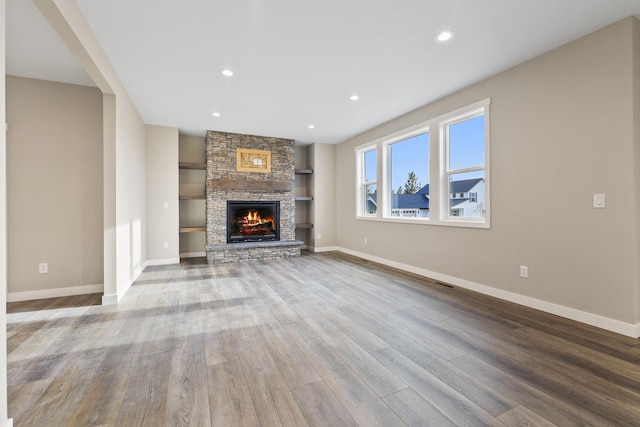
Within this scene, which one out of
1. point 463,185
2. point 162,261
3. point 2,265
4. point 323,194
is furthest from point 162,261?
point 463,185

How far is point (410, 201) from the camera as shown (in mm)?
4953

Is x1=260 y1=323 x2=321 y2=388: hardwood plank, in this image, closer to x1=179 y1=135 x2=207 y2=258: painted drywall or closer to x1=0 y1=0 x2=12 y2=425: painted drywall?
x1=0 y1=0 x2=12 y2=425: painted drywall

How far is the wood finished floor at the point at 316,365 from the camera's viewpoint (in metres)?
1.50

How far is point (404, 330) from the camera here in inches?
98.6

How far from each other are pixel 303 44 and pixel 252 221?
4.37m

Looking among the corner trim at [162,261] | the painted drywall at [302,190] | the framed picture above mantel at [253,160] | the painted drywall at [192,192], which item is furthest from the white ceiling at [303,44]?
the painted drywall at [302,190]

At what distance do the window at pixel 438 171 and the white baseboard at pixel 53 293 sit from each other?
4.53 meters

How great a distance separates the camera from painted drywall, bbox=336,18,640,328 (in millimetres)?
2418

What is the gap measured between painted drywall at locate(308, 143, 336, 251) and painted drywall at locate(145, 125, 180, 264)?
3.00 m

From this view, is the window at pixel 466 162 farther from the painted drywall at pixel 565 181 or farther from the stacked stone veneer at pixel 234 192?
the stacked stone veneer at pixel 234 192

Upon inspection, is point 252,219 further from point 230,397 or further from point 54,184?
point 230,397

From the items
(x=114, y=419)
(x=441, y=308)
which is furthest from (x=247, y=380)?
(x=441, y=308)

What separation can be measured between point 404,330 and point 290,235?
4409mm

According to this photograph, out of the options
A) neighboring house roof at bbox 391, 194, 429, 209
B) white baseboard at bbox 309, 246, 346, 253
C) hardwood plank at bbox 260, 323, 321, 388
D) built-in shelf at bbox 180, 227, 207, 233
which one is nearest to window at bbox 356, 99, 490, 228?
neighboring house roof at bbox 391, 194, 429, 209
